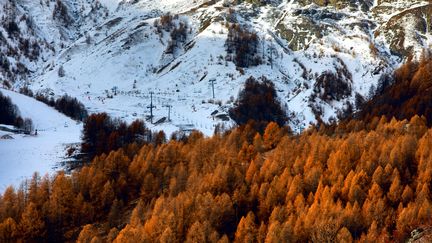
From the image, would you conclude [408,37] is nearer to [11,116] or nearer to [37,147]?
[37,147]

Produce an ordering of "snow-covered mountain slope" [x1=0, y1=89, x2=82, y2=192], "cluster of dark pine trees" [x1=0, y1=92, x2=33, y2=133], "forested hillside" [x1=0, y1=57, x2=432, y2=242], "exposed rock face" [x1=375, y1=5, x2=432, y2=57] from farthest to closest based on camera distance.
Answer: "exposed rock face" [x1=375, y1=5, x2=432, y2=57], "cluster of dark pine trees" [x1=0, y1=92, x2=33, y2=133], "snow-covered mountain slope" [x1=0, y1=89, x2=82, y2=192], "forested hillside" [x1=0, y1=57, x2=432, y2=242]

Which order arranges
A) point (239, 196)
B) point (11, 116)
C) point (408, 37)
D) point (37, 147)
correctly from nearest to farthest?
point (239, 196)
point (37, 147)
point (11, 116)
point (408, 37)

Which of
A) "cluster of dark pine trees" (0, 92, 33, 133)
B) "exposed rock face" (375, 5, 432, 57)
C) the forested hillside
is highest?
"exposed rock face" (375, 5, 432, 57)

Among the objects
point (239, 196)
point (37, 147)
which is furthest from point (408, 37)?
point (37, 147)

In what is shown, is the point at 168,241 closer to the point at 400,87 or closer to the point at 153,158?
the point at 153,158

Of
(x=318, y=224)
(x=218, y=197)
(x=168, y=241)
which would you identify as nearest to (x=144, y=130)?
(x=218, y=197)

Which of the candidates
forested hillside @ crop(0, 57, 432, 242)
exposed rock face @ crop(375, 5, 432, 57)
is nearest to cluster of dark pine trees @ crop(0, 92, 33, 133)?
forested hillside @ crop(0, 57, 432, 242)

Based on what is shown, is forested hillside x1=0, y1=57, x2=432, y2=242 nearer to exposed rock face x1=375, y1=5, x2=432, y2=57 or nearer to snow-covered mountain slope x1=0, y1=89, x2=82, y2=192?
snow-covered mountain slope x1=0, y1=89, x2=82, y2=192
